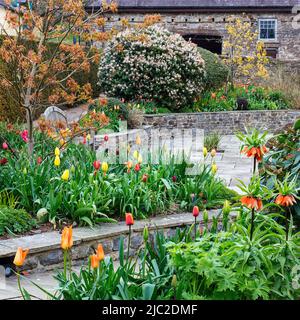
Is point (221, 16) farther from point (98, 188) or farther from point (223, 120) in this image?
point (98, 188)

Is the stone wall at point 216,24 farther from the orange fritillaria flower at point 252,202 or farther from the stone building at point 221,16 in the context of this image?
the orange fritillaria flower at point 252,202

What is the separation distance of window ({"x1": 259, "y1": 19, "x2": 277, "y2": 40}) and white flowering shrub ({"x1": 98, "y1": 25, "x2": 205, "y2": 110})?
13.8 metres

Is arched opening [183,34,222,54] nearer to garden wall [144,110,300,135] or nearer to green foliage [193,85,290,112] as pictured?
green foliage [193,85,290,112]

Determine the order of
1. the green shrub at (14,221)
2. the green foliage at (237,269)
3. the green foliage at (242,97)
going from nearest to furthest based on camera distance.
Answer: the green foliage at (237,269), the green shrub at (14,221), the green foliage at (242,97)

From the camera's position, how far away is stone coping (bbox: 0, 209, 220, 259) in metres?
5.71

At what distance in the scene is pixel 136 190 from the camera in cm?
700

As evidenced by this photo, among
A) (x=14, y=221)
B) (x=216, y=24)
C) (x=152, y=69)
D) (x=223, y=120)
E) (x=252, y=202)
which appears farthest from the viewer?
(x=216, y=24)

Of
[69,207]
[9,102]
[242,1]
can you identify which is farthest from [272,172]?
[242,1]

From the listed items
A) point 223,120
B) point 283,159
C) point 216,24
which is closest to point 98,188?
point 283,159

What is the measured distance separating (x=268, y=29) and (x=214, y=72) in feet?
37.4

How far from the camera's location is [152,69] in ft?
56.1

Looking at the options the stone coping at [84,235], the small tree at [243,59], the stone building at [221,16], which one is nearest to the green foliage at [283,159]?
the stone coping at [84,235]

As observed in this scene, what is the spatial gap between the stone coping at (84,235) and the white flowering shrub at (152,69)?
10.3 m

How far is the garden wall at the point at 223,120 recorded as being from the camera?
17.1 meters
